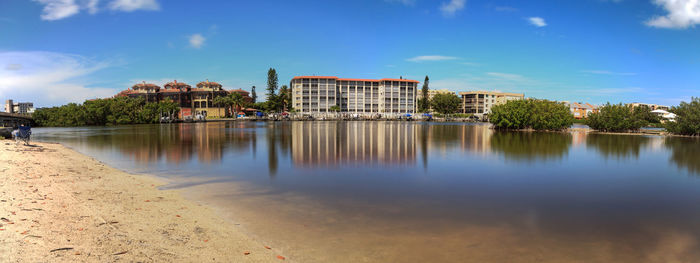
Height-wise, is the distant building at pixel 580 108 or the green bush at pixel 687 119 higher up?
the distant building at pixel 580 108

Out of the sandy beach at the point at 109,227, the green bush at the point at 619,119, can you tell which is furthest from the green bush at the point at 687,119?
the sandy beach at the point at 109,227

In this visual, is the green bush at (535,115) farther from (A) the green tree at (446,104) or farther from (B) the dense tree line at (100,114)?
(A) the green tree at (446,104)

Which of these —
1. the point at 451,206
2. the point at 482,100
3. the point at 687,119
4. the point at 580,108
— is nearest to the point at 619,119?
the point at 687,119

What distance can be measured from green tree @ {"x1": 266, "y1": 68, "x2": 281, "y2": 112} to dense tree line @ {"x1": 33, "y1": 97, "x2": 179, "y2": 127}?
33183 mm

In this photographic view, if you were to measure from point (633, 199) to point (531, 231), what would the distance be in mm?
5472

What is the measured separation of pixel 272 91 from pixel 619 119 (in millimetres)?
93072

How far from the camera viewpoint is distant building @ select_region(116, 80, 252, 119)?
4203 inches

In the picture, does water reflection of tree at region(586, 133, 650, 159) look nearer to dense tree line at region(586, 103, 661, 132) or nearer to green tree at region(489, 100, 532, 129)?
dense tree line at region(586, 103, 661, 132)

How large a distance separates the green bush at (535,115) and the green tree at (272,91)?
77.5 meters

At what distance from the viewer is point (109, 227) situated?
20.1 ft

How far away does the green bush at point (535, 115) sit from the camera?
155 ft

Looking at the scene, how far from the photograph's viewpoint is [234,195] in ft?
32.1

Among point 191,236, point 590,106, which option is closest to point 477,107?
point 590,106

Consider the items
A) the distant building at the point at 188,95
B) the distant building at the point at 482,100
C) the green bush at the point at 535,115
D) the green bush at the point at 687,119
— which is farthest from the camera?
the distant building at the point at 482,100
